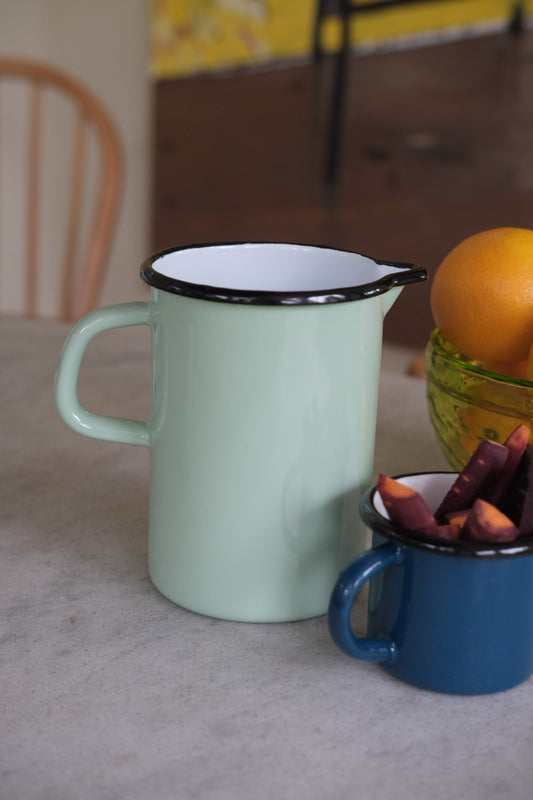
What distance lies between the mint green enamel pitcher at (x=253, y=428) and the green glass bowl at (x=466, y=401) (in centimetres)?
10

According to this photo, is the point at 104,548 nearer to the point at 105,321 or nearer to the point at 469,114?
the point at 105,321

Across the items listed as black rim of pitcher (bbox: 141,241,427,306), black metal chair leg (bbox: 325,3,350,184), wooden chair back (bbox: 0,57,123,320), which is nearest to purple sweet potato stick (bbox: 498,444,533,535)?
black rim of pitcher (bbox: 141,241,427,306)

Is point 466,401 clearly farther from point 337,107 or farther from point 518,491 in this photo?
point 337,107

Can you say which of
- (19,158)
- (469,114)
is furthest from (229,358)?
(19,158)

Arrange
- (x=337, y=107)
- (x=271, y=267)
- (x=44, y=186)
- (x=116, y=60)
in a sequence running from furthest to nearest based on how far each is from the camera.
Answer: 1. (x=44, y=186)
2. (x=116, y=60)
3. (x=337, y=107)
4. (x=271, y=267)

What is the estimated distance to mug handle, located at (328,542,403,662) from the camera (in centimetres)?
41

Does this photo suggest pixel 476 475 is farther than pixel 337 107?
Result: No

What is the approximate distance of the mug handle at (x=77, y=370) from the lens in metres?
0.48

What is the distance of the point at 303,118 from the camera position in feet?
8.86

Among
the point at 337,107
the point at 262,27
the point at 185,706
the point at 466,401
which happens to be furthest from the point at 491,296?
the point at 262,27

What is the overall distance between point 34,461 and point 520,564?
41 centimetres

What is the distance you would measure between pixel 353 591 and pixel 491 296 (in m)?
0.25

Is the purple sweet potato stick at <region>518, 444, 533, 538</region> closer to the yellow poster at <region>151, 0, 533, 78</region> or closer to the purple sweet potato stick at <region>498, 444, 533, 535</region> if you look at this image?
the purple sweet potato stick at <region>498, 444, 533, 535</region>

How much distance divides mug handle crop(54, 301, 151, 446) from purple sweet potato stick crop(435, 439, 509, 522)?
0.17 meters
